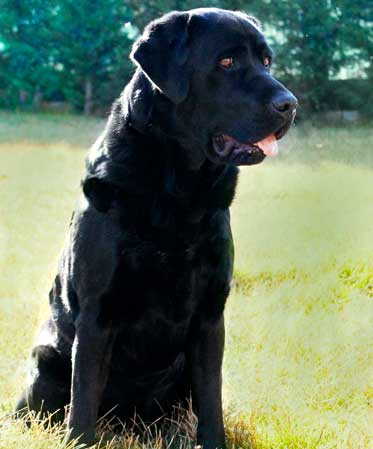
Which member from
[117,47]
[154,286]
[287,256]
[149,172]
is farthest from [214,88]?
[117,47]

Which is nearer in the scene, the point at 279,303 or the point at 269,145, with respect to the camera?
the point at 269,145

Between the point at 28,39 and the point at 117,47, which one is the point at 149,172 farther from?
the point at 28,39

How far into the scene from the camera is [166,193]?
2.50 meters

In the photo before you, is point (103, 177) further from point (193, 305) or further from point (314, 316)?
point (314, 316)

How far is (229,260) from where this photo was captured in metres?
2.56

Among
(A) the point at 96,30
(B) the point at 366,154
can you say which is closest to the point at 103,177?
(B) the point at 366,154

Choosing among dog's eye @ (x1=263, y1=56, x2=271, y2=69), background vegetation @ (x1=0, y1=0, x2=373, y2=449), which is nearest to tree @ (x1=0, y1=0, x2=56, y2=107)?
background vegetation @ (x1=0, y1=0, x2=373, y2=449)

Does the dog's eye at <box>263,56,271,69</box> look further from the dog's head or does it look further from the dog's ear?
the dog's ear

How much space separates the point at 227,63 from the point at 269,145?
301 millimetres

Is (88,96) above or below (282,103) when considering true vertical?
below

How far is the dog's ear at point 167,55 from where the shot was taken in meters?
2.40

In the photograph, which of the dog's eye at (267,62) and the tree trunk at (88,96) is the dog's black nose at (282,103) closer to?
the dog's eye at (267,62)

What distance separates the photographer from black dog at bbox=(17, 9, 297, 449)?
2.44 metres

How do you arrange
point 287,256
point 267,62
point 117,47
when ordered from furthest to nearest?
point 117,47 → point 287,256 → point 267,62
